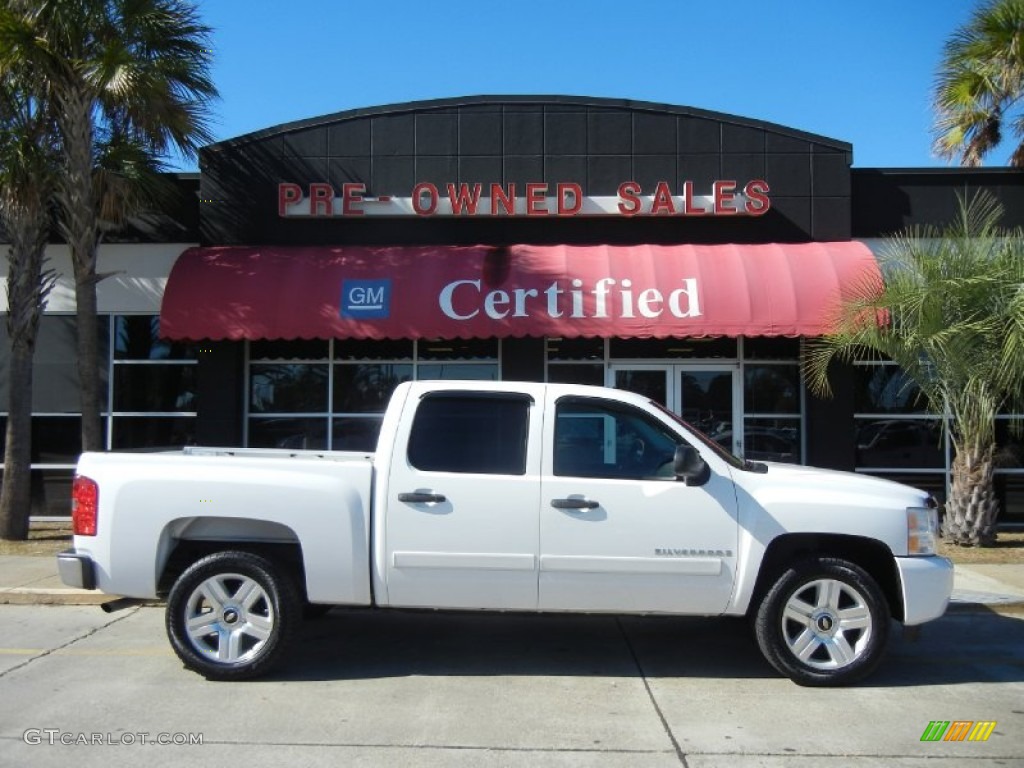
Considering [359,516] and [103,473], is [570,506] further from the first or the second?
[103,473]

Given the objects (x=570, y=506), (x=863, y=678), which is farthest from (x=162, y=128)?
(x=863, y=678)

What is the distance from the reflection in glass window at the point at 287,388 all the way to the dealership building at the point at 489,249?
0.07 ft

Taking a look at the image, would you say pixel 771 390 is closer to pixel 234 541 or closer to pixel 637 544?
pixel 637 544

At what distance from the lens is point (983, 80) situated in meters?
12.1

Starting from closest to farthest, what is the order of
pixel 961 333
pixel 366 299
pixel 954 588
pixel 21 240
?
pixel 954 588
pixel 961 333
pixel 21 240
pixel 366 299

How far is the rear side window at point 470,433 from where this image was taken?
6008 millimetres

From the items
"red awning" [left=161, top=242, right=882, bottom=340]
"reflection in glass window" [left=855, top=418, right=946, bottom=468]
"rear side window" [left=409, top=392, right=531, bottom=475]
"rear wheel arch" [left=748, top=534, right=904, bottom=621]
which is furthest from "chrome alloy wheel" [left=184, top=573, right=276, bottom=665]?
"reflection in glass window" [left=855, top=418, right=946, bottom=468]

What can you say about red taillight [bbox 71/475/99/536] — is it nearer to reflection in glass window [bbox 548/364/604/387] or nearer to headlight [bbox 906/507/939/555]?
headlight [bbox 906/507/939/555]

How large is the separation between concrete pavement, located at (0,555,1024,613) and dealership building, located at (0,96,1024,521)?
3306 millimetres

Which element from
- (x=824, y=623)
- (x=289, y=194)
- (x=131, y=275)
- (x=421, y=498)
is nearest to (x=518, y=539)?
(x=421, y=498)

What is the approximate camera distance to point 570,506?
19.2 ft

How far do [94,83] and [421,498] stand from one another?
7.97 m

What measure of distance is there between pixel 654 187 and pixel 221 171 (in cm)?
651

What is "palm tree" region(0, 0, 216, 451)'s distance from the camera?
10.6 m
